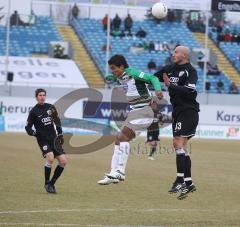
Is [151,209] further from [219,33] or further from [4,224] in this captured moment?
[219,33]

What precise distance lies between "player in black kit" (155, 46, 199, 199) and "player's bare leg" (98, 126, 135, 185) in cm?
162

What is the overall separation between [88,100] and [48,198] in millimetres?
30391

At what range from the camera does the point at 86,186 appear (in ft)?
56.2

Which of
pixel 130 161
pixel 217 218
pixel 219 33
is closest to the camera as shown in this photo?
pixel 217 218

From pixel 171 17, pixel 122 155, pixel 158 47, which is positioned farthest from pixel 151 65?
pixel 122 155

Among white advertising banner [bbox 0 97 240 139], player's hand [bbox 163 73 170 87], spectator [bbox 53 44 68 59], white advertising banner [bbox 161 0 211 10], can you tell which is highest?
white advertising banner [bbox 161 0 211 10]

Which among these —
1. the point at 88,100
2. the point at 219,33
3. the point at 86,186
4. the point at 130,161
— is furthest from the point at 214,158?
the point at 219,33

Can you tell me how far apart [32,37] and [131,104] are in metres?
42.7

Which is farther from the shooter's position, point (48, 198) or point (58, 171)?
point (58, 171)

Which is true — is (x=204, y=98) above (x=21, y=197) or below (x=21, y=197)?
below

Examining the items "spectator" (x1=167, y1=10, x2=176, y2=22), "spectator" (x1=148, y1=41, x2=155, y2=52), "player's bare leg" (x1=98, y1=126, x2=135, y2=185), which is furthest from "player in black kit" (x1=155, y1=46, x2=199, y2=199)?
"spectator" (x1=167, y1=10, x2=176, y2=22)

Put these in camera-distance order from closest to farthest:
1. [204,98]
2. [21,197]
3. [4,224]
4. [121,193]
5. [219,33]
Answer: [4,224] < [21,197] < [121,193] < [204,98] < [219,33]

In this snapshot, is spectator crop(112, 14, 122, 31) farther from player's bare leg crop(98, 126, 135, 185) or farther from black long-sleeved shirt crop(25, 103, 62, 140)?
player's bare leg crop(98, 126, 135, 185)

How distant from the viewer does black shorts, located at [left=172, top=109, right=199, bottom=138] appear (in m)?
13.8
